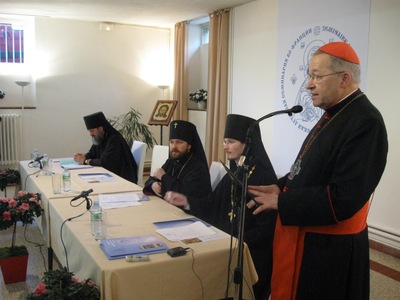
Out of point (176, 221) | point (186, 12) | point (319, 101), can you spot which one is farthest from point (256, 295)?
point (186, 12)

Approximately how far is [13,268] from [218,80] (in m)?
3.94

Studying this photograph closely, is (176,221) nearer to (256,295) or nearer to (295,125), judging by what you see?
(256,295)

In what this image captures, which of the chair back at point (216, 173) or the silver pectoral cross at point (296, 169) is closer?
the silver pectoral cross at point (296, 169)

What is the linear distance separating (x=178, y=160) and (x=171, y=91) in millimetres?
4677

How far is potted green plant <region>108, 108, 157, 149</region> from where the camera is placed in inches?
278

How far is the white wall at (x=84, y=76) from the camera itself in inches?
264

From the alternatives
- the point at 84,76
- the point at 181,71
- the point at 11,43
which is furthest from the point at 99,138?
the point at 11,43

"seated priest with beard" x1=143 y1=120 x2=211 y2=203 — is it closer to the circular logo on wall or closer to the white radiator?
the circular logo on wall

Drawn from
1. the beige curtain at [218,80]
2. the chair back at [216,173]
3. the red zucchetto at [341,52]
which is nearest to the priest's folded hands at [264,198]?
the red zucchetto at [341,52]

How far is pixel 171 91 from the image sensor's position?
7676 mm

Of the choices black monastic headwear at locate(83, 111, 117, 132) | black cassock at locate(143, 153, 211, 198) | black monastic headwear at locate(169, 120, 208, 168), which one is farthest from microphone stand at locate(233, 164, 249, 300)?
black monastic headwear at locate(83, 111, 117, 132)

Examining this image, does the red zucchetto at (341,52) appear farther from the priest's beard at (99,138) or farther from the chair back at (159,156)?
the priest's beard at (99,138)

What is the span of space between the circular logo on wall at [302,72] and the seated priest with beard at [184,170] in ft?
6.12

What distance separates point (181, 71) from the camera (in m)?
7.10
